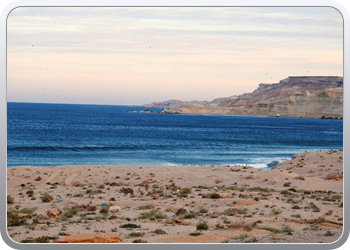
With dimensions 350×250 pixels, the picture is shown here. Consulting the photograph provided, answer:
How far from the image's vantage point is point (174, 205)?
15289 millimetres

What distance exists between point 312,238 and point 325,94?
490ft

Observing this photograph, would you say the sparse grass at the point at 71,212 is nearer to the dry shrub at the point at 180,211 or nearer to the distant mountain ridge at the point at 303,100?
the dry shrub at the point at 180,211

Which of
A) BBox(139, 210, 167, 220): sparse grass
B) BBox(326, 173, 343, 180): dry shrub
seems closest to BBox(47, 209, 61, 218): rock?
BBox(139, 210, 167, 220): sparse grass

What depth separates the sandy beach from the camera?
32.9 feet

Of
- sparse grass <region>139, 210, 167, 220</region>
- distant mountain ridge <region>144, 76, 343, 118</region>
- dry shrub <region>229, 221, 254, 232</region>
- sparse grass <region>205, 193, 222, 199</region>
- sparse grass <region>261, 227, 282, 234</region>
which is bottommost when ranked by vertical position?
sparse grass <region>205, 193, 222, 199</region>

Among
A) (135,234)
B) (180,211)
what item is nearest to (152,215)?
(180,211)

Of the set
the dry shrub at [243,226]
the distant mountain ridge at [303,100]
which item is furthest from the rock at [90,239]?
the distant mountain ridge at [303,100]

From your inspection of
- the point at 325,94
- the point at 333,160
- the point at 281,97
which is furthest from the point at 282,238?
the point at 281,97

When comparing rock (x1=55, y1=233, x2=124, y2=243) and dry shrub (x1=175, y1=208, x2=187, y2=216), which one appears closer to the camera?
rock (x1=55, y1=233, x2=124, y2=243)

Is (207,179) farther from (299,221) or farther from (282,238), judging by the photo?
(282,238)

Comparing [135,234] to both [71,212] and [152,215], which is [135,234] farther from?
[71,212]

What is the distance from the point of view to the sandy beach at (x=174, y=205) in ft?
32.9

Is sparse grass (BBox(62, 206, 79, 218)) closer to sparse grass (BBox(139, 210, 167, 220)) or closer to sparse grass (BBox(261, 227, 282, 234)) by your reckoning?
sparse grass (BBox(139, 210, 167, 220))

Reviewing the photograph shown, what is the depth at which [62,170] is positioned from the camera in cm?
2628
